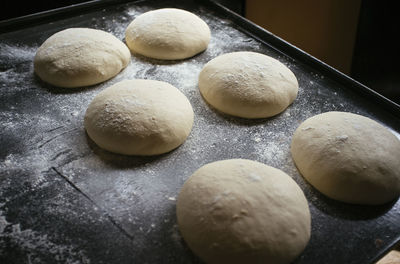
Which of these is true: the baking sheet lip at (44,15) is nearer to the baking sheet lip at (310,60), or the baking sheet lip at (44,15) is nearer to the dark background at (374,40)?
the dark background at (374,40)

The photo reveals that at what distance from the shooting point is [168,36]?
2.05 metres

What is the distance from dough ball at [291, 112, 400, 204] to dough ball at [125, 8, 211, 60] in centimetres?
74

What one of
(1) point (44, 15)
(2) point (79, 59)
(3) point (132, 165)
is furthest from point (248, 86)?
(1) point (44, 15)

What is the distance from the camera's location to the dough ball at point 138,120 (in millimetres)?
1566

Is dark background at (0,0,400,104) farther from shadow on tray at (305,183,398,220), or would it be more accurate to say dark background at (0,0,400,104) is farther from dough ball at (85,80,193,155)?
shadow on tray at (305,183,398,220)

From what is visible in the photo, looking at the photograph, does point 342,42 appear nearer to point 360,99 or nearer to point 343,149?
point 360,99

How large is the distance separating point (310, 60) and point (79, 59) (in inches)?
43.6

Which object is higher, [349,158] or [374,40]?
[349,158]

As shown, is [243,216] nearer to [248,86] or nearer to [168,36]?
[248,86]

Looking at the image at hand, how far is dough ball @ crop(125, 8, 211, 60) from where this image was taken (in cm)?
203

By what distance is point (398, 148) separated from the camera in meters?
1.52

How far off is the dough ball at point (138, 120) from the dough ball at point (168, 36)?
36cm

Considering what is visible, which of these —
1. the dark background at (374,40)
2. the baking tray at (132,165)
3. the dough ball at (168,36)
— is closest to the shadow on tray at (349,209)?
the baking tray at (132,165)

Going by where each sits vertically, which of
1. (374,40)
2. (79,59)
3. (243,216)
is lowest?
(374,40)
